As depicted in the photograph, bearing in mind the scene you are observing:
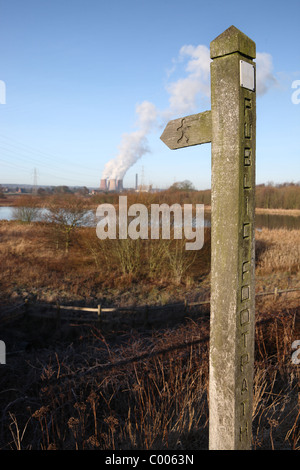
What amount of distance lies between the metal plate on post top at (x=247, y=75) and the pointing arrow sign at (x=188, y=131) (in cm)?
25

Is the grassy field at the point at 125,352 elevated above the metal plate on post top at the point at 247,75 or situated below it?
below

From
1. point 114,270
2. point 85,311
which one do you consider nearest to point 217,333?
point 85,311

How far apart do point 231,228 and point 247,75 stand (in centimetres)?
90

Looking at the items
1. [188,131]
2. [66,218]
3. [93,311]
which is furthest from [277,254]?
[188,131]

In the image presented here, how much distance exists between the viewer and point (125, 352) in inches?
203

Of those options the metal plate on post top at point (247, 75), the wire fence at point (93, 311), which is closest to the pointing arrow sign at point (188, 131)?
the metal plate on post top at point (247, 75)

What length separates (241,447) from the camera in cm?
196

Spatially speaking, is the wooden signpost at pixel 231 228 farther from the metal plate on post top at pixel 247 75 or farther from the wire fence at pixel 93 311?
the wire fence at pixel 93 311

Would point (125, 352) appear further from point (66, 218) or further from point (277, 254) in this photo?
point (66, 218)

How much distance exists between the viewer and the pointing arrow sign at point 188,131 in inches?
76.4

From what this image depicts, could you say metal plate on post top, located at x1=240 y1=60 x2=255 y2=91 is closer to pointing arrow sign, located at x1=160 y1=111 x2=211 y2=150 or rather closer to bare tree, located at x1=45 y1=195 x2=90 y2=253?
pointing arrow sign, located at x1=160 y1=111 x2=211 y2=150

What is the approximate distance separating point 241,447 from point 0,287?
11.8 m

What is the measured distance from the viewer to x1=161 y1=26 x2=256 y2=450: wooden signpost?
180 cm
